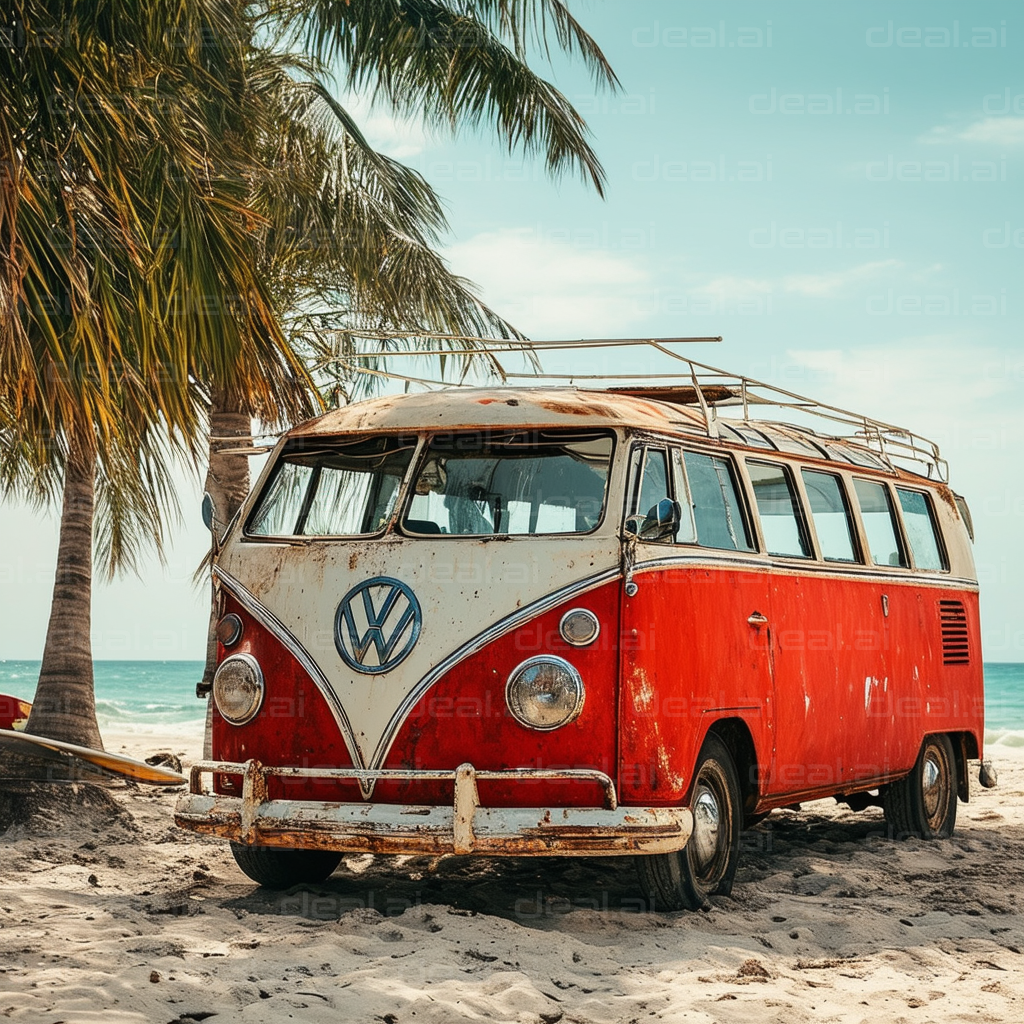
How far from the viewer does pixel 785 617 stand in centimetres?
734

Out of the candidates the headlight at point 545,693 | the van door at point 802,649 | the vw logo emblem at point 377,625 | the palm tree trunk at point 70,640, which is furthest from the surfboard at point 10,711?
the van door at point 802,649

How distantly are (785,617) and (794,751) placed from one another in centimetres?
68

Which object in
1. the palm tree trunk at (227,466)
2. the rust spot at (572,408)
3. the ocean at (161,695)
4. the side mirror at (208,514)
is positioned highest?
the palm tree trunk at (227,466)

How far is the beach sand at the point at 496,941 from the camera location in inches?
193

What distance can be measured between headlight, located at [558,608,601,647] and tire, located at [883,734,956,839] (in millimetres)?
3814

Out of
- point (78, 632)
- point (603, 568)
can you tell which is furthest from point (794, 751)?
point (78, 632)

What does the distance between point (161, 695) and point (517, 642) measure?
162 feet

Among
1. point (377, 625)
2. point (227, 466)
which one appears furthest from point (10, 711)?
point (377, 625)

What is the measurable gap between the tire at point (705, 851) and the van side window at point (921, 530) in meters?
3.09

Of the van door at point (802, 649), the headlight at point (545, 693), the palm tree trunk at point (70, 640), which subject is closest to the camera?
the headlight at point (545, 693)

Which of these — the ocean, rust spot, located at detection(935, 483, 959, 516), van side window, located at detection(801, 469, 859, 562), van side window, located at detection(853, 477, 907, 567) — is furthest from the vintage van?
the ocean

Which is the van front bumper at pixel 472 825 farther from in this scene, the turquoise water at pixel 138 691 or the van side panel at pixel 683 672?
the turquoise water at pixel 138 691

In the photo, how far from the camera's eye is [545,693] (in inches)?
235

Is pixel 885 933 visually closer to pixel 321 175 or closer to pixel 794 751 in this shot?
pixel 794 751
